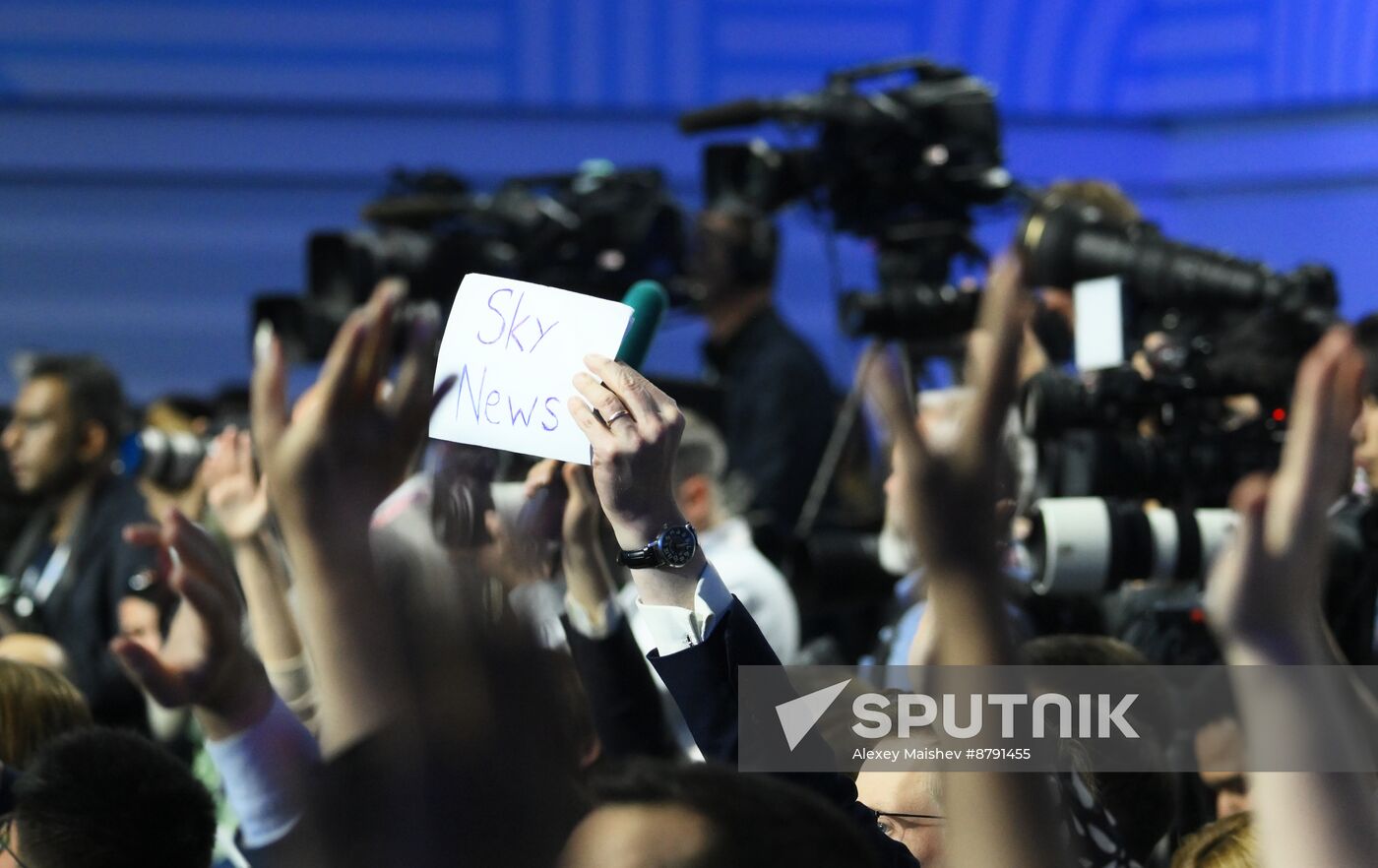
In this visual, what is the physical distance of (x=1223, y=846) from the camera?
1510 millimetres

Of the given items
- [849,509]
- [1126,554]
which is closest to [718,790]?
[1126,554]

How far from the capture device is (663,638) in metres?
1.31

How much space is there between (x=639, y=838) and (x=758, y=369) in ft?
9.24

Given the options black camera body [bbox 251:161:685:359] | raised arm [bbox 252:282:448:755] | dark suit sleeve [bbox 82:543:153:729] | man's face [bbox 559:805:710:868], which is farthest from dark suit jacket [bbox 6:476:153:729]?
man's face [bbox 559:805:710:868]

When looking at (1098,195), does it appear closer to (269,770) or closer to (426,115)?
(269,770)

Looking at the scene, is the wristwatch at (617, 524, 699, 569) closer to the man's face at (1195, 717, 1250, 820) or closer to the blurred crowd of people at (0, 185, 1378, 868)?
the blurred crowd of people at (0, 185, 1378, 868)

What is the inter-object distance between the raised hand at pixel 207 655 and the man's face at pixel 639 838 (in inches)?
14.1

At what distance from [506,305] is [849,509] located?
2.37 meters

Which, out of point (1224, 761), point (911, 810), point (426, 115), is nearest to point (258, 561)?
point (911, 810)

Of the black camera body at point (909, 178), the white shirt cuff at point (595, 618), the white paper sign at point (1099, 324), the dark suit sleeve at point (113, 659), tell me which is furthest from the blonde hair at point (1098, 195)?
the dark suit sleeve at point (113, 659)

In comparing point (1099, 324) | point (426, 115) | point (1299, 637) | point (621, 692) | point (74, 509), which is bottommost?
point (74, 509)

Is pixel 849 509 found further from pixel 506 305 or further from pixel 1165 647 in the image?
pixel 506 305

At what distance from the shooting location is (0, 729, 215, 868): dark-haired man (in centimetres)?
144

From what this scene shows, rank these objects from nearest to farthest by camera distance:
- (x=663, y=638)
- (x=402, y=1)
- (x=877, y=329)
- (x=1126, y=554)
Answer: (x=663, y=638)
(x=1126, y=554)
(x=877, y=329)
(x=402, y=1)
